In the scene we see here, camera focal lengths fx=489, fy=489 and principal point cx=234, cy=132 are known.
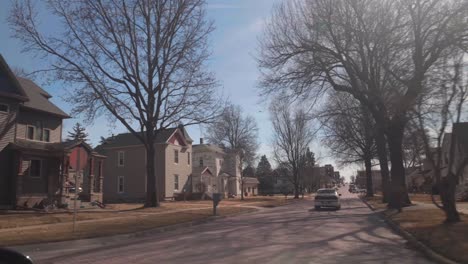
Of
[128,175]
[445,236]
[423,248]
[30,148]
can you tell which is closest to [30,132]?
[30,148]

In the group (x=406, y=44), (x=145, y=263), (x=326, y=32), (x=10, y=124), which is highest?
(x=326, y=32)

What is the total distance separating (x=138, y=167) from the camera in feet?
184

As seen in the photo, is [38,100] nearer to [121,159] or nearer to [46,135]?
[46,135]

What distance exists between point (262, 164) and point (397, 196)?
123304 mm

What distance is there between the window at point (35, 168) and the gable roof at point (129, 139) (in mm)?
21872

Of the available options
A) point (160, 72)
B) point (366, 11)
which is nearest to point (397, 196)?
point (366, 11)

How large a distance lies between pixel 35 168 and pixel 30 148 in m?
2.78

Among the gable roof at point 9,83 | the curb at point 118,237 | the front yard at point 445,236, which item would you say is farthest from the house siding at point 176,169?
the front yard at point 445,236

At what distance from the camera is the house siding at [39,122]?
3303cm

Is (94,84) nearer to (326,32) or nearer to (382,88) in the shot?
(326,32)

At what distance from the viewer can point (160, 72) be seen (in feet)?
118

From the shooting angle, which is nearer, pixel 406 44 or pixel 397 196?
pixel 406 44

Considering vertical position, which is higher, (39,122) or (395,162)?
(39,122)

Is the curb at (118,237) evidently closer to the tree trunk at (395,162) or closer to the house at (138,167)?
the tree trunk at (395,162)
